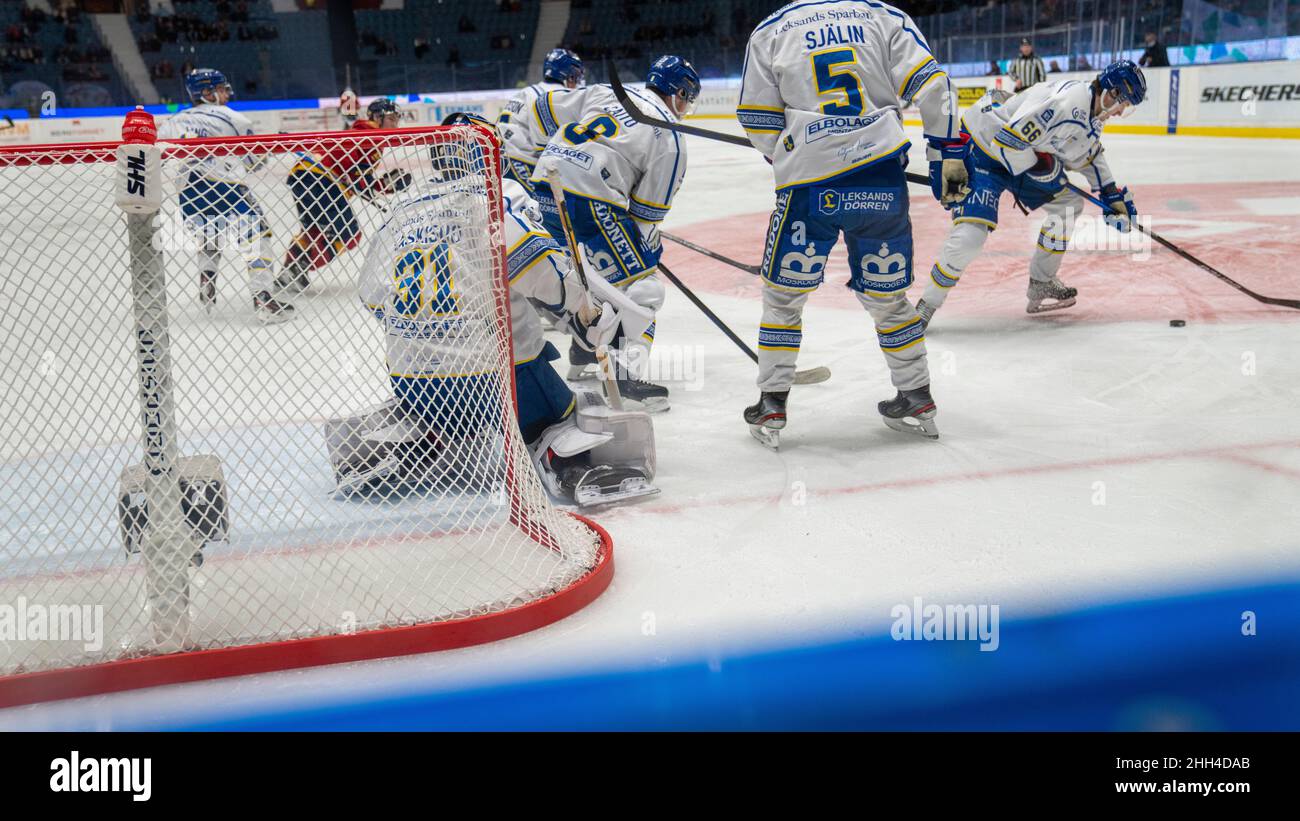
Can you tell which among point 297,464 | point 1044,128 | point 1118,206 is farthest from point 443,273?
point 1118,206

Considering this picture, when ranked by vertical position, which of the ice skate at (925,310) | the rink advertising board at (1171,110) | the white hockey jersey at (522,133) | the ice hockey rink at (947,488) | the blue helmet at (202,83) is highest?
the rink advertising board at (1171,110)

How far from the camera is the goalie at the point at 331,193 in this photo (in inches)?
89.7

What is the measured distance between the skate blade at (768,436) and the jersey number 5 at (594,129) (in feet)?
4.07

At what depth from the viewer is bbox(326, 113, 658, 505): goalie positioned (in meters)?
2.46

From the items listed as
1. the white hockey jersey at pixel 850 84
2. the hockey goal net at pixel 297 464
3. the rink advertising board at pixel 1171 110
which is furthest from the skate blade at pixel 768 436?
the rink advertising board at pixel 1171 110

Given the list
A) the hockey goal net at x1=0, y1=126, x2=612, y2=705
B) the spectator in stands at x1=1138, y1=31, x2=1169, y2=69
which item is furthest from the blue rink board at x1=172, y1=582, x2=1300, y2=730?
the spectator in stands at x1=1138, y1=31, x2=1169, y2=69

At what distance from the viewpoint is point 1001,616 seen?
2.21 metres

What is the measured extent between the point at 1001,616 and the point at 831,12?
5.95 feet

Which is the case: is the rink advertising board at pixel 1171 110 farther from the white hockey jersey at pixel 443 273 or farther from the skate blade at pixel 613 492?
the skate blade at pixel 613 492

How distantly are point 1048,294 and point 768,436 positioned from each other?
2263 millimetres

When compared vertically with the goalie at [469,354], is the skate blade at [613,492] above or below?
below
